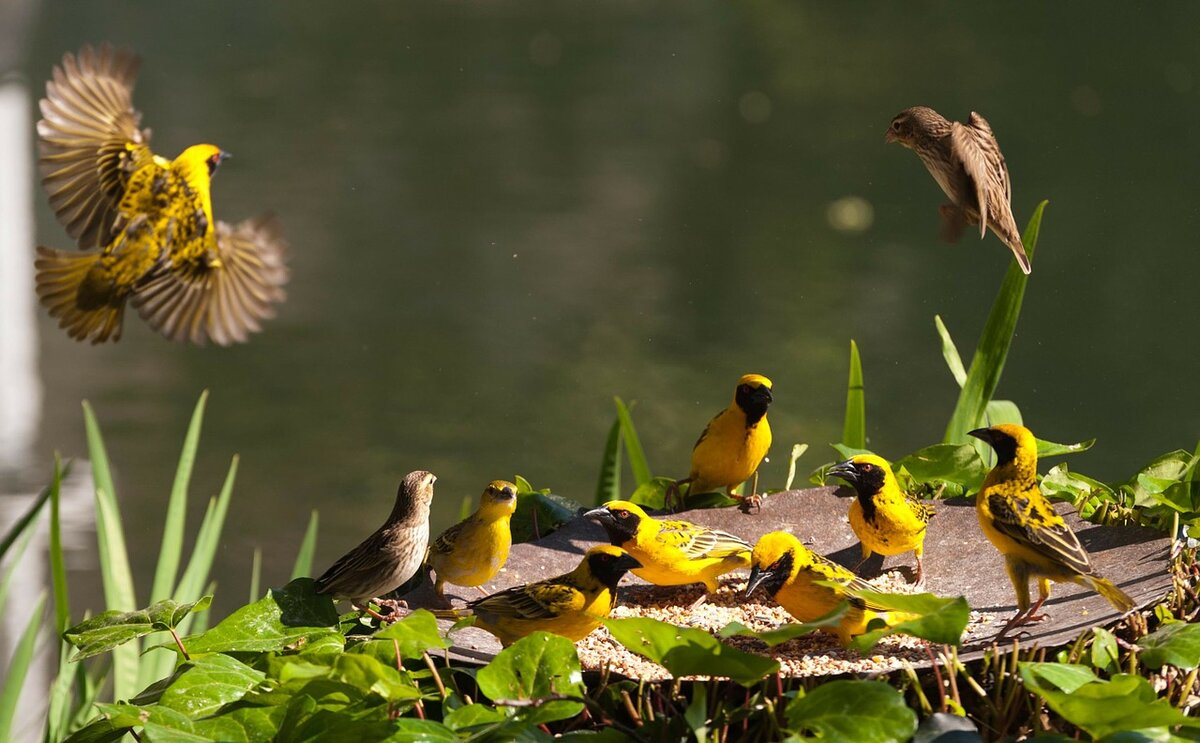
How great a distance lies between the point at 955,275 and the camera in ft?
14.3

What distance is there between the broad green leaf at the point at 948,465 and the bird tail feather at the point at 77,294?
90 centimetres

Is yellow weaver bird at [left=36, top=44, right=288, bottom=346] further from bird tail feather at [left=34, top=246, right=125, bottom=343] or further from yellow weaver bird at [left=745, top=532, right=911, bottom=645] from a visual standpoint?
yellow weaver bird at [left=745, top=532, right=911, bottom=645]

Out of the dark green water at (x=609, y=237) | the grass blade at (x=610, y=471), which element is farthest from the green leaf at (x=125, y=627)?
the dark green water at (x=609, y=237)

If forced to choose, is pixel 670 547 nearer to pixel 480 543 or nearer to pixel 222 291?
pixel 480 543

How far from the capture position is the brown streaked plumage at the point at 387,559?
39.6 inches

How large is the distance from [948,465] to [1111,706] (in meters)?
0.56

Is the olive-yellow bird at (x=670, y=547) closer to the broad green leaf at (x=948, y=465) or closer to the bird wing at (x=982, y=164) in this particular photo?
the broad green leaf at (x=948, y=465)

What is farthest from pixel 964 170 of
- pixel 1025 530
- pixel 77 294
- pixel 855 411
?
pixel 77 294

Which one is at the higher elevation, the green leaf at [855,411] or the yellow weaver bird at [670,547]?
the green leaf at [855,411]

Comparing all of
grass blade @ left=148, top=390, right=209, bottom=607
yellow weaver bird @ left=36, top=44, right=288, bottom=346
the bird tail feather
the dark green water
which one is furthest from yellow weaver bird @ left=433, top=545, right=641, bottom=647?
the dark green water

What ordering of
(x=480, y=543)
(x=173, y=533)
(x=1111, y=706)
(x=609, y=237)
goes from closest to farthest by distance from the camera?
(x=1111, y=706), (x=480, y=543), (x=173, y=533), (x=609, y=237)

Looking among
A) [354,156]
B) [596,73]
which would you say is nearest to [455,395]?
[354,156]

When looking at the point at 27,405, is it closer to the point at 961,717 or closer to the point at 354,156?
the point at 354,156

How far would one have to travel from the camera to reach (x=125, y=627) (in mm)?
923
